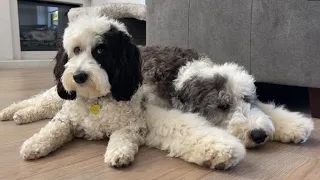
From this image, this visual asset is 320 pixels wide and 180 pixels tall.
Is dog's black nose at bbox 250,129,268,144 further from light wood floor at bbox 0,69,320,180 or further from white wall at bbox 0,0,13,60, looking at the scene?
white wall at bbox 0,0,13,60

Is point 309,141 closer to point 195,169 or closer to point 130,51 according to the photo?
point 195,169

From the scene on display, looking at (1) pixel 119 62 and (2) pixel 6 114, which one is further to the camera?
(2) pixel 6 114

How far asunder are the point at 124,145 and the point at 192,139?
0.86 ft

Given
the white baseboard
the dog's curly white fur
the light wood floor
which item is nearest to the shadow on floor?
the light wood floor

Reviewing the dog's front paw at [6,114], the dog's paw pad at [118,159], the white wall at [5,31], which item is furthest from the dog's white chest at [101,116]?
the white wall at [5,31]

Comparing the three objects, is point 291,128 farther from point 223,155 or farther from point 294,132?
point 223,155

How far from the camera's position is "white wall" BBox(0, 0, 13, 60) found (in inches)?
210

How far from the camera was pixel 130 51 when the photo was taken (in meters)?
1.48

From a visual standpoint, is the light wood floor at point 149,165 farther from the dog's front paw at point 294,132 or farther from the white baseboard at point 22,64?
the white baseboard at point 22,64

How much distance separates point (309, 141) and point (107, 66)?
3.30ft

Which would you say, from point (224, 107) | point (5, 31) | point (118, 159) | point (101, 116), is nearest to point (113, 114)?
point (101, 116)

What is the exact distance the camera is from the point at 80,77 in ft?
4.38

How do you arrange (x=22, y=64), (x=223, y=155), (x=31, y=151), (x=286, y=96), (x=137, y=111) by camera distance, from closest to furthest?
(x=223, y=155)
(x=31, y=151)
(x=137, y=111)
(x=286, y=96)
(x=22, y=64)

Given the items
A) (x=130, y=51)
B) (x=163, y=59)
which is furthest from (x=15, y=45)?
(x=130, y=51)
